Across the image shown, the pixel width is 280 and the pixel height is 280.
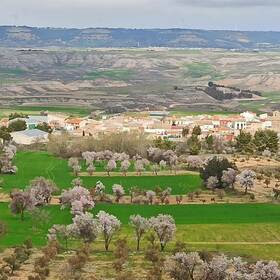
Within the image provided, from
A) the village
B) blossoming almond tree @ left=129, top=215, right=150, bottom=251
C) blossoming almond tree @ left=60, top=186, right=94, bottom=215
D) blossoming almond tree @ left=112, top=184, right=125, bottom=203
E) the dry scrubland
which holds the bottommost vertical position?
the dry scrubland

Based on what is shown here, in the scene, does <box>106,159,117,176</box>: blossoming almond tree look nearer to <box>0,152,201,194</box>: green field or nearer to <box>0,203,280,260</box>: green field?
<box>0,152,201,194</box>: green field

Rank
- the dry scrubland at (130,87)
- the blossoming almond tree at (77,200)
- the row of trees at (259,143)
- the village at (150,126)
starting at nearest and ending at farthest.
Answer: the blossoming almond tree at (77,200) < the row of trees at (259,143) < the village at (150,126) < the dry scrubland at (130,87)

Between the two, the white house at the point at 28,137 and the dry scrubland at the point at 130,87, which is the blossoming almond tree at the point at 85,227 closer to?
the white house at the point at 28,137

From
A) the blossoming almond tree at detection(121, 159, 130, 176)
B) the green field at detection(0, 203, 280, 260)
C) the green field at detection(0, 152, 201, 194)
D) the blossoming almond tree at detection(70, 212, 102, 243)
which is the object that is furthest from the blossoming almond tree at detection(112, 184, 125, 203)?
the blossoming almond tree at detection(70, 212, 102, 243)

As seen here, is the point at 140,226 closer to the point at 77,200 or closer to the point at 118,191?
the point at 77,200

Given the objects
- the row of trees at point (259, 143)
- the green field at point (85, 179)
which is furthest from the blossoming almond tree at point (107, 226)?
the row of trees at point (259, 143)
